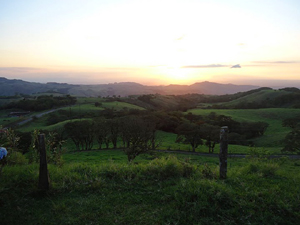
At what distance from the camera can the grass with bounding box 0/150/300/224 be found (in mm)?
5613

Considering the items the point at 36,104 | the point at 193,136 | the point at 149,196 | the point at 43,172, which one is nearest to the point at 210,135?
the point at 193,136

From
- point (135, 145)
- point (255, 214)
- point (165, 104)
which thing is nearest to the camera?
point (255, 214)

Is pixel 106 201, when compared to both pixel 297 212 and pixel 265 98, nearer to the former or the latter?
pixel 297 212

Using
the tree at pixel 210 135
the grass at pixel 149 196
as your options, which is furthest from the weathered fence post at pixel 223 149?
the tree at pixel 210 135

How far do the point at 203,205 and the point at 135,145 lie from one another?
1086cm

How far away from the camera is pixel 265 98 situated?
12525cm

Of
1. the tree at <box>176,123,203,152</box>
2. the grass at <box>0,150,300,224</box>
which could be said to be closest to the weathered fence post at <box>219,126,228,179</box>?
the grass at <box>0,150,300,224</box>

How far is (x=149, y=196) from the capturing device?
22.0 ft

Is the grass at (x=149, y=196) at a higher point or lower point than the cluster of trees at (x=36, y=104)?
higher

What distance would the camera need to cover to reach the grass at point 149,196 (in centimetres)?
561

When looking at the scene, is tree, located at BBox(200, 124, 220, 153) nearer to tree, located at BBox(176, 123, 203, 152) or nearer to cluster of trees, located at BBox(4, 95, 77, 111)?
tree, located at BBox(176, 123, 203, 152)

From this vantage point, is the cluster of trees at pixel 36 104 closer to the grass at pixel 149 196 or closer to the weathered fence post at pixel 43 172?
the grass at pixel 149 196

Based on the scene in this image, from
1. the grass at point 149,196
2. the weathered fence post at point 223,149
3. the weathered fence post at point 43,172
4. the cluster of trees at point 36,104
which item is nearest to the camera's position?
the grass at point 149,196

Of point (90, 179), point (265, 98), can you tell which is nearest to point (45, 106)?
point (90, 179)
